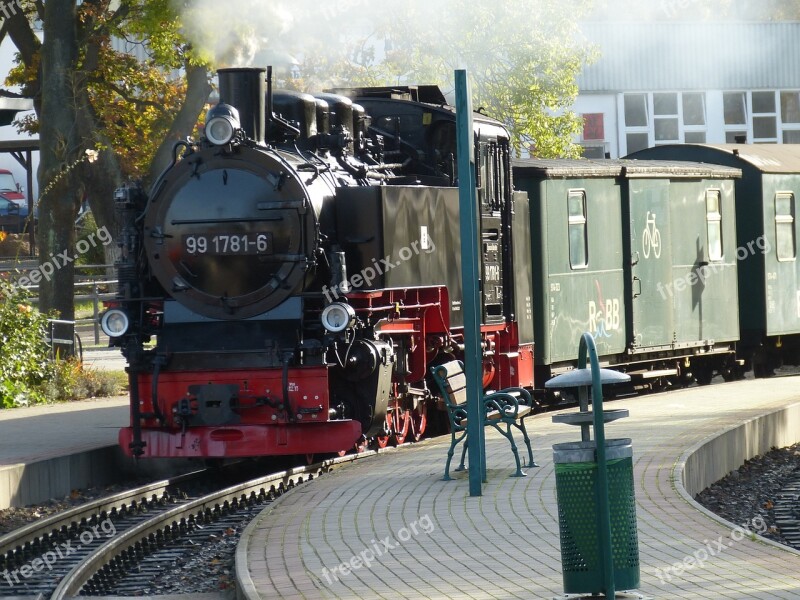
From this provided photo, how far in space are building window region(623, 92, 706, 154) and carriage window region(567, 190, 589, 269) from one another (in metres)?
→ 28.4

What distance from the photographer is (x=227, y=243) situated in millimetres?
11141

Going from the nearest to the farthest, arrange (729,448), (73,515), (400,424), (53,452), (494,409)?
(73,515), (494,409), (53,452), (729,448), (400,424)

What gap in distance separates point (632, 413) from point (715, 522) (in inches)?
237

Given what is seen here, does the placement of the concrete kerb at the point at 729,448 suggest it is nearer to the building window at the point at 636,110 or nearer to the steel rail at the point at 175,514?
the steel rail at the point at 175,514

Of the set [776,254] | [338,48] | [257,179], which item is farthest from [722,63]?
[257,179]

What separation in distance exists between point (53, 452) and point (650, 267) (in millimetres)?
7961

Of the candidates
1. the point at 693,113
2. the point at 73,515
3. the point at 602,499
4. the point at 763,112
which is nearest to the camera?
the point at 602,499

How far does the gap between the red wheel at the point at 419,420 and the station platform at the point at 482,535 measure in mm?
799

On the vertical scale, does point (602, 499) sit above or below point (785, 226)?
below

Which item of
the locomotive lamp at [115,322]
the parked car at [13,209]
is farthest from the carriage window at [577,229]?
the parked car at [13,209]

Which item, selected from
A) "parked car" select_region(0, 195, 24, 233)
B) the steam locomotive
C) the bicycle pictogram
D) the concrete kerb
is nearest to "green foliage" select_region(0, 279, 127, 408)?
the steam locomotive

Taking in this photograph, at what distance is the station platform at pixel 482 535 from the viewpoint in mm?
6246

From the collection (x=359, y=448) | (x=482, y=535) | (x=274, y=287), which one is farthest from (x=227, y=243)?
(x=482, y=535)

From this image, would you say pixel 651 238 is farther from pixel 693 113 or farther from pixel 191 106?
pixel 693 113
